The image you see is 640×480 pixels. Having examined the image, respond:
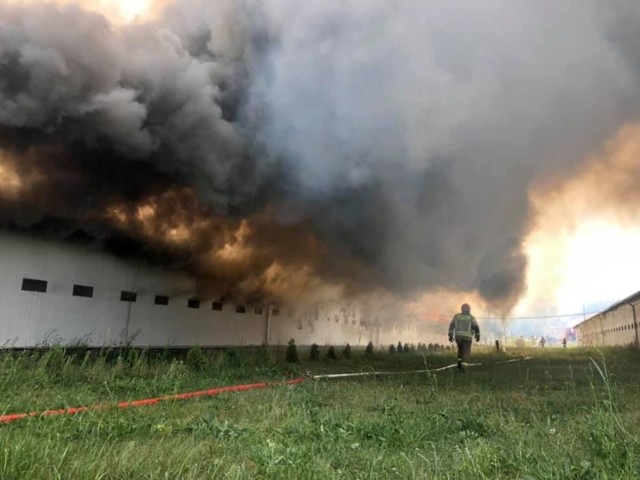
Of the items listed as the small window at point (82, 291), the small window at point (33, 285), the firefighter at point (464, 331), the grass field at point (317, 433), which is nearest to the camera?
Result: the grass field at point (317, 433)

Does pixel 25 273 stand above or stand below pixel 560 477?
above

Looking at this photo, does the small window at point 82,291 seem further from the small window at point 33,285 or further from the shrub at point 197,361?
the shrub at point 197,361

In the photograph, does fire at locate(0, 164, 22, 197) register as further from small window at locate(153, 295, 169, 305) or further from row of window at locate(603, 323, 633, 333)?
row of window at locate(603, 323, 633, 333)

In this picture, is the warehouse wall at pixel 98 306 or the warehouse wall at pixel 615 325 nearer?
the warehouse wall at pixel 98 306

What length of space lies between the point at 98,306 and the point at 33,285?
6.25 feet

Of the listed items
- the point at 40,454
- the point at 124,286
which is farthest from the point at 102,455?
the point at 124,286

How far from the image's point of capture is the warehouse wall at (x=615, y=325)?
38031mm

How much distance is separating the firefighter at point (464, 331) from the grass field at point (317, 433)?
5554 mm

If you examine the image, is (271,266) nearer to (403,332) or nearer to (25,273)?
(25,273)

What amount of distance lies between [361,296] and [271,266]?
7.58 metres

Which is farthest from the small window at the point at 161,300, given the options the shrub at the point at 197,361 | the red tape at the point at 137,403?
the red tape at the point at 137,403

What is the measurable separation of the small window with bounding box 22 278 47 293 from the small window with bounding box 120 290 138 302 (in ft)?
7.71

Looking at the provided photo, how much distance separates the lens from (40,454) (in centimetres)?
290

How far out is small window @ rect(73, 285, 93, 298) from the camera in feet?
41.4
